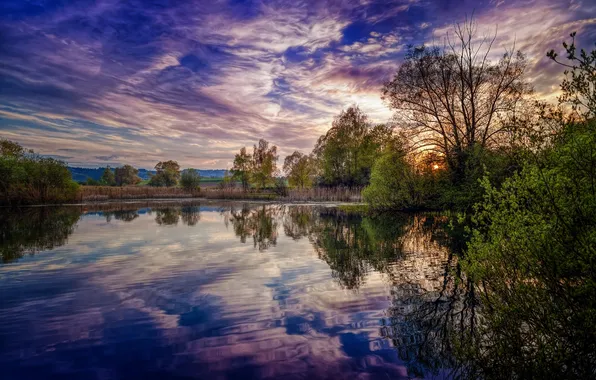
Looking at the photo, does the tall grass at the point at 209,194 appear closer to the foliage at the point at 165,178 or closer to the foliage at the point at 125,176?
the foliage at the point at 165,178

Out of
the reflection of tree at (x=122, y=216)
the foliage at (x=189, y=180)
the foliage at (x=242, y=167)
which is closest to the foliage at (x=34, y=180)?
the reflection of tree at (x=122, y=216)

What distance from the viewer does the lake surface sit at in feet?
19.4

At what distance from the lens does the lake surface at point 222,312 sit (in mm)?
5922

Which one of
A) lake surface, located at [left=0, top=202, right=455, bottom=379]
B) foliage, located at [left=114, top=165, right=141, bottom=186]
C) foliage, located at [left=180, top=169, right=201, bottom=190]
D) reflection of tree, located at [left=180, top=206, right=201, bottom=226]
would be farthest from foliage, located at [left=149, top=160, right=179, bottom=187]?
lake surface, located at [left=0, top=202, right=455, bottom=379]

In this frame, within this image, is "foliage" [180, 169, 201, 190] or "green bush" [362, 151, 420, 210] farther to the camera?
"foliage" [180, 169, 201, 190]

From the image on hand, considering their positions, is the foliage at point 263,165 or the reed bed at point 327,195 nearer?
the reed bed at point 327,195

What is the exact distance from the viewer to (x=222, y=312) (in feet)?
27.5

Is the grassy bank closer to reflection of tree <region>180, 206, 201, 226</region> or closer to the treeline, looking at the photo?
the treeline

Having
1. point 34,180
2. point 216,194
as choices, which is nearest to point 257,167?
point 216,194

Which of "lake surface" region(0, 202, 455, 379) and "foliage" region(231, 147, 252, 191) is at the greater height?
"foliage" region(231, 147, 252, 191)

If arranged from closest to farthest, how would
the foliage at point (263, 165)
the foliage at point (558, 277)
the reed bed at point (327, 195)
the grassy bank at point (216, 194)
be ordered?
the foliage at point (558, 277) < the reed bed at point (327, 195) < the grassy bank at point (216, 194) < the foliage at point (263, 165)

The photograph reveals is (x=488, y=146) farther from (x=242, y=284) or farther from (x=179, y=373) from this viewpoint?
(x=179, y=373)

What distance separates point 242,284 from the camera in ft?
35.9

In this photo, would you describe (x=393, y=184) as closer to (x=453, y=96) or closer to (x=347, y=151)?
(x=453, y=96)
